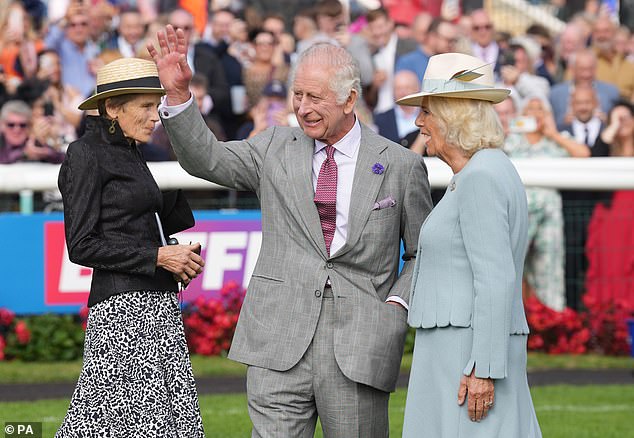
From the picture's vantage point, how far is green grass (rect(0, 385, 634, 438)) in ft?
27.4

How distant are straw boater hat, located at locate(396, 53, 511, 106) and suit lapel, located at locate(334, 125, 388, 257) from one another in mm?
364

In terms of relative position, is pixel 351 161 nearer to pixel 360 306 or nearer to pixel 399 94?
pixel 360 306

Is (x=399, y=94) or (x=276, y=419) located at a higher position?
(x=399, y=94)

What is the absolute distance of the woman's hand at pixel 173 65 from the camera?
17.2ft

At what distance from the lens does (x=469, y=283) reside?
495 centimetres

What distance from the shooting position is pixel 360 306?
5.44 m

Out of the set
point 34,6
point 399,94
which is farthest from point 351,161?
point 34,6

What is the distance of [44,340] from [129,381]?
531 centimetres

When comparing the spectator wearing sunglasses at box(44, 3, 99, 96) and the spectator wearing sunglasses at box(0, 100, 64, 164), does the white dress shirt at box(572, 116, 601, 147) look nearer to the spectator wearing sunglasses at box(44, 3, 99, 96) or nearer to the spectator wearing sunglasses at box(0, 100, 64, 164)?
the spectator wearing sunglasses at box(44, 3, 99, 96)

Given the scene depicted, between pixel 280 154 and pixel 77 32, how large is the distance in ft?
26.7

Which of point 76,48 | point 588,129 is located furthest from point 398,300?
point 76,48

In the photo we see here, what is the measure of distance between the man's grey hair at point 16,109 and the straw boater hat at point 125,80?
256 inches

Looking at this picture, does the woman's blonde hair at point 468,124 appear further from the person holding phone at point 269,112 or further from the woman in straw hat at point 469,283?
the person holding phone at point 269,112

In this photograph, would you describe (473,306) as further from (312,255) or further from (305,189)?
(305,189)
